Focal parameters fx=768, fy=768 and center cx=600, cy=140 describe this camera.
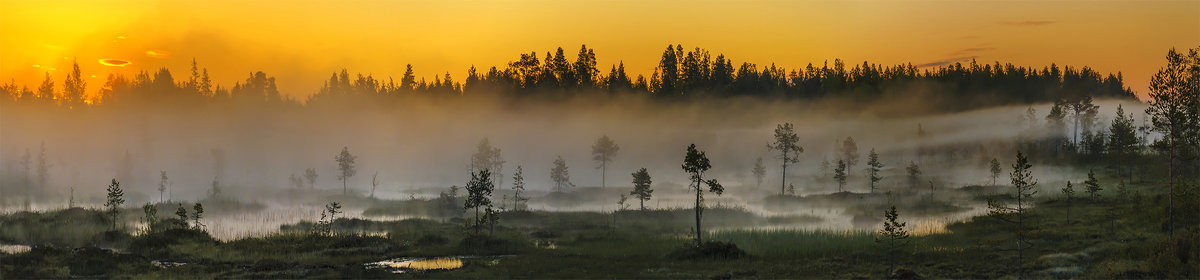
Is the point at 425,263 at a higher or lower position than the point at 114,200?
lower

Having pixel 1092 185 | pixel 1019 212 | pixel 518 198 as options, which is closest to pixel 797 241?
pixel 1019 212

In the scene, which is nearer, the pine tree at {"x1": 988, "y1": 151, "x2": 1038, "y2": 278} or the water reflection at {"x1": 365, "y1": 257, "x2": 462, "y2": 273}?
the pine tree at {"x1": 988, "y1": 151, "x2": 1038, "y2": 278}

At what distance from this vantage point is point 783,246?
6594 cm

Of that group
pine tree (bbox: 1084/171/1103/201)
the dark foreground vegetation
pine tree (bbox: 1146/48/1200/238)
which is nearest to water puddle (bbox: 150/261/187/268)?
the dark foreground vegetation

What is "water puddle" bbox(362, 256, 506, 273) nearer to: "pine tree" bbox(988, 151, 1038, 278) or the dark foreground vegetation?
the dark foreground vegetation

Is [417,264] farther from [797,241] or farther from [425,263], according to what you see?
[797,241]

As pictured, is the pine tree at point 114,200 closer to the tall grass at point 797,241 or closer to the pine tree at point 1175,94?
the tall grass at point 797,241

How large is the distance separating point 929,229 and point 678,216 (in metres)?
34.7

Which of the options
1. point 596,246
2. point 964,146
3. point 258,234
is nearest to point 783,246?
point 596,246

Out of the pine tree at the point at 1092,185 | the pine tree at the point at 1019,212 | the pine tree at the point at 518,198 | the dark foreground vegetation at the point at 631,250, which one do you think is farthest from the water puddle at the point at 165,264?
the pine tree at the point at 1092,185

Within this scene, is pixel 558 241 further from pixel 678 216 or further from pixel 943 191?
pixel 943 191

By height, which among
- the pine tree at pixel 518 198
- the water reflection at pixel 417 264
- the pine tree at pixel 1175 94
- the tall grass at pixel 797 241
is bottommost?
the water reflection at pixel 417 264

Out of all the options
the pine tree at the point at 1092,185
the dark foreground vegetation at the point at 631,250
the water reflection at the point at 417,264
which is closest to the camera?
the dark foreground vegetation at the point at 631,250

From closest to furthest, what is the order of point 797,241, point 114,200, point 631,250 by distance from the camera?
1. point 631,250
2. point 797,241
3. point 114,200
